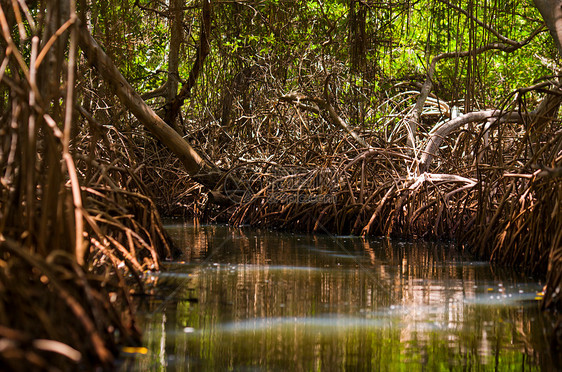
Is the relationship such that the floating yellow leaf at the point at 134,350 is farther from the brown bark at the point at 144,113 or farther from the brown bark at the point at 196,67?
the brown bark at the point at 196,67

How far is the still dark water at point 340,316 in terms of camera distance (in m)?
2.53

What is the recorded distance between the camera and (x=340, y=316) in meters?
3.27

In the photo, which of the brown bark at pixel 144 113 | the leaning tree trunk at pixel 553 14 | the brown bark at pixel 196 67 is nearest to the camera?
the leaning tree trunk at pixel 553 14

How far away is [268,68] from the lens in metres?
10.0

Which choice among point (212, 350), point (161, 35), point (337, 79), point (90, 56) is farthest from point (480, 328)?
point (161, 35)

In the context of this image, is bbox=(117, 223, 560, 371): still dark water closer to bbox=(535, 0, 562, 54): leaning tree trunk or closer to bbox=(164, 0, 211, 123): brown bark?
bbox=(535, 0, 562, 54): leaning tree trunk

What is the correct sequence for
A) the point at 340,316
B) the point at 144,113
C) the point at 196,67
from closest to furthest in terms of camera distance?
the point at 340,316
the point at 144,113
the point at 196,67

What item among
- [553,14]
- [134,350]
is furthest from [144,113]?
[134,350]

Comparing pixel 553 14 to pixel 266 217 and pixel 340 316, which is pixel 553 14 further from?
pixel 266 217

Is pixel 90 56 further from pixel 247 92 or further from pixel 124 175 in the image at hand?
pixel 247 92

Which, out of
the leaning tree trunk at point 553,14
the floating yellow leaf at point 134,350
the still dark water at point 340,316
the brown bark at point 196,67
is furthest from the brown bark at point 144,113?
the floating yellow leaf at point 134,350

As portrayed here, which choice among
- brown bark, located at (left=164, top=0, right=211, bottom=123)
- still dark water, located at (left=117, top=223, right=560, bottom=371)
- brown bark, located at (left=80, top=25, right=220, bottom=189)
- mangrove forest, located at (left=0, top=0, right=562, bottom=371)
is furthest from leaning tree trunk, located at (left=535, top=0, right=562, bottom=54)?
brown bark, located at (left=164, top=0, right=211, bottom=123)

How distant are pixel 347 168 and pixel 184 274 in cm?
334

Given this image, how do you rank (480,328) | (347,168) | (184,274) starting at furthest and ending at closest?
(347,168) < (184,274) < (480,328)
